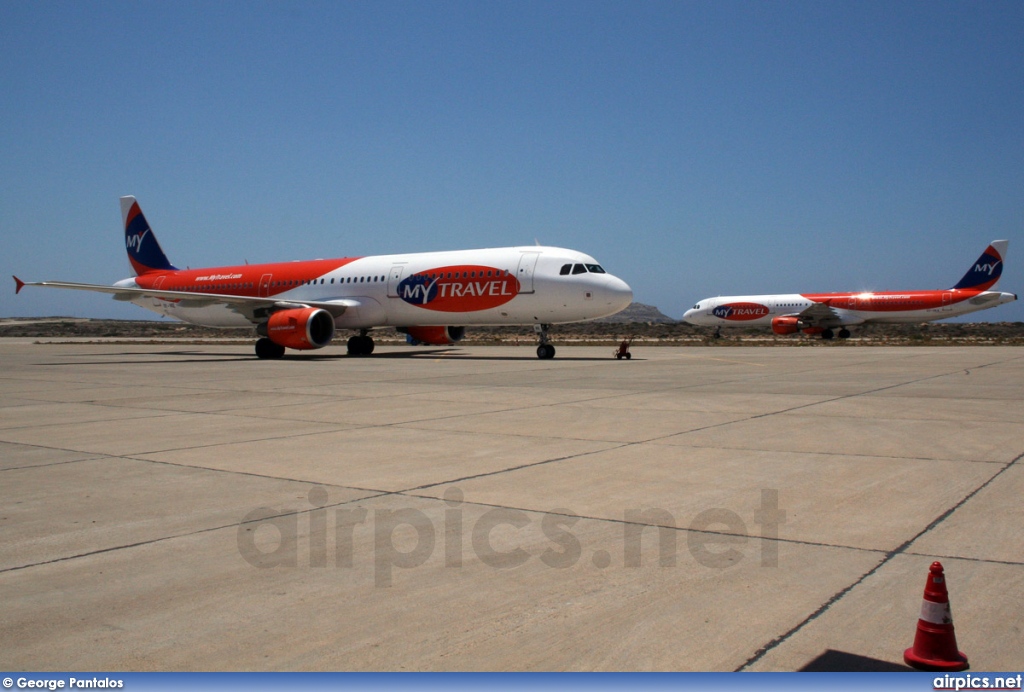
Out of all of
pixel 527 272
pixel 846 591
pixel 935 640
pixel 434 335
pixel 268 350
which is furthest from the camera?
pixel 434 335

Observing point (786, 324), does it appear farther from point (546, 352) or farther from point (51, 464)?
point (51, 464)

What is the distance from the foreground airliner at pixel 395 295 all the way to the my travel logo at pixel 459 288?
0.03m

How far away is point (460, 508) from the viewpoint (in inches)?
213

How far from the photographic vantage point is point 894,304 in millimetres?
51375

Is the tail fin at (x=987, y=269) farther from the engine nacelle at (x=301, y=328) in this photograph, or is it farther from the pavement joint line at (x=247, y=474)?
the pavement joint line at (x=247, y=474)

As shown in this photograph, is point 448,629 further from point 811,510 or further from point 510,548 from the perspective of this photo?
point 811,510

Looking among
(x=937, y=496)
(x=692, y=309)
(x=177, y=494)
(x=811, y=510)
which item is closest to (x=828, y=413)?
(x=937, y=496)

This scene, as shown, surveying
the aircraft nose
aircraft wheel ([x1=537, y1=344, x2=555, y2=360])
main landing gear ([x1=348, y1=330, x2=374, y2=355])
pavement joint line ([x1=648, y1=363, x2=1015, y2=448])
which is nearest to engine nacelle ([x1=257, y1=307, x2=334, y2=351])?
main landing gear ([x1=348, y1=330, x2=374, y2=355])

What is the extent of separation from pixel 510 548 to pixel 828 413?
7277 millimetres

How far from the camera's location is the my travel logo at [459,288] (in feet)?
81.0
